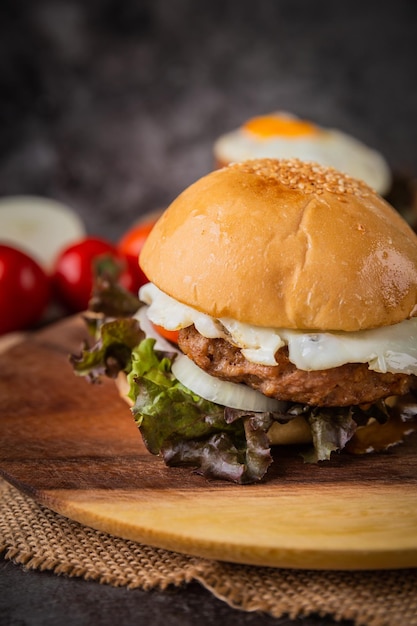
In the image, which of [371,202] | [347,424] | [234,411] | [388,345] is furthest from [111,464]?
[371,202]

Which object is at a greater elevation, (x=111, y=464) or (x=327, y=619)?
(x=111, y=464)

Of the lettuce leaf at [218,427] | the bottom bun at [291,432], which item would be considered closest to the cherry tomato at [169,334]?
the lettuce leaf at [218,427]

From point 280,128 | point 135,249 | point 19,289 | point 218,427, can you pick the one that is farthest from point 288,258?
point 280,128

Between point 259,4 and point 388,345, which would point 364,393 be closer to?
point 388,345

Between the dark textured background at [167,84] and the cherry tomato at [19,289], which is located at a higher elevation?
the dark textured background at [167,84]

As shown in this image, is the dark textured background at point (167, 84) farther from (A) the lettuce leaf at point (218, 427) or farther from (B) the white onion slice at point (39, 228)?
(A) the lettuce leaf at point (218, 427)

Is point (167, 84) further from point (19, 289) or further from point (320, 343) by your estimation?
point (320, 343)

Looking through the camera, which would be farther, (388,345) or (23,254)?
(23,254)
